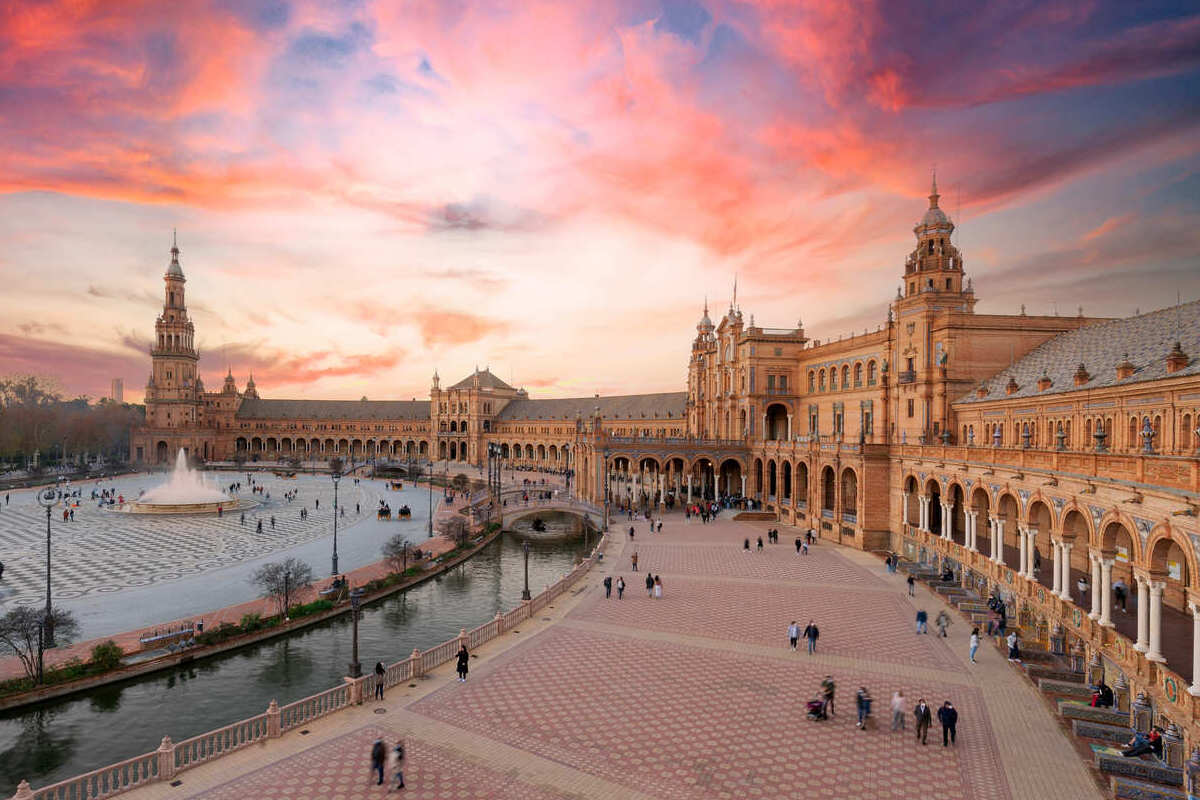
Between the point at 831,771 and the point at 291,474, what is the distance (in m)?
102

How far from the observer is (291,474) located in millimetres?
102250

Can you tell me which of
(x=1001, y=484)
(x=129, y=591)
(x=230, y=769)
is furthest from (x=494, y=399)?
(x=230, y=769)

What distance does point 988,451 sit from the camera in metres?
30.0

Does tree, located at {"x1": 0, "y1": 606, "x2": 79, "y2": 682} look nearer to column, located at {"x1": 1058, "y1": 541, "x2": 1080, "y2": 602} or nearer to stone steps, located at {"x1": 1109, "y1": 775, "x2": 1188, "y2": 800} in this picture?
Result: stone steps, located at {"x1": 1109, "y1": 775, "x2": 1188, "y2": 800}

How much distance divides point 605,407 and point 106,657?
306 feet

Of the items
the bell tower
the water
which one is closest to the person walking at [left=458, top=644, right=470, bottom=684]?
the water

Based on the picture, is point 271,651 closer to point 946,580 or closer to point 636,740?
point 636,740

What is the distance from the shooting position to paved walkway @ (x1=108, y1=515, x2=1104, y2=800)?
1433cm

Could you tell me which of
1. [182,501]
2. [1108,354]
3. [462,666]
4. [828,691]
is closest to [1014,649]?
[828,691]

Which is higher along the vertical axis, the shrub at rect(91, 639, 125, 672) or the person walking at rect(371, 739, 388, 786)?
the person walking at rect(371, 739, 388, 786)

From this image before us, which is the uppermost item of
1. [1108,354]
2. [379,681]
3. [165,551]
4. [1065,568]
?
[1108,354]

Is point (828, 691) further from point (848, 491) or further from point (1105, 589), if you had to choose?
point (848, 491)

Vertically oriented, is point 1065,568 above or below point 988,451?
below

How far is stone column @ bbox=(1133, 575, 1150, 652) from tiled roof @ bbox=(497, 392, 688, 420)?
8106 centimetres
